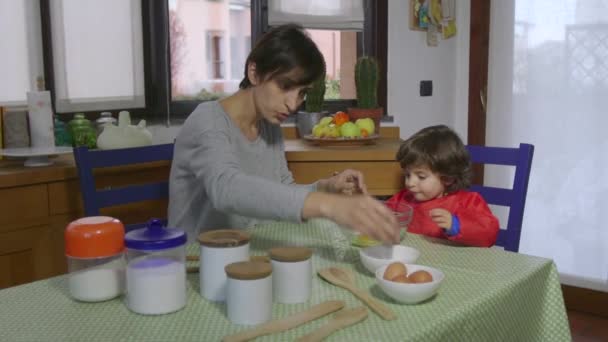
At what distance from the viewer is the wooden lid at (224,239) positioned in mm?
1044

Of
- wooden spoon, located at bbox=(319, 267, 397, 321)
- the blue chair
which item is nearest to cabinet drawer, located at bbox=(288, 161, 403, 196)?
the blue chair

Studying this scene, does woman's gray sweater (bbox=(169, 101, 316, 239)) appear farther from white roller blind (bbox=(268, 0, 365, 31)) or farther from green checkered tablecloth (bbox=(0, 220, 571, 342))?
white roller blind (bbox=(268, 0, 365, 31))

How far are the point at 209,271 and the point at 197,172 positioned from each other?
0.39m

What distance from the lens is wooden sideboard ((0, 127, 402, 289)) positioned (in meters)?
1.97

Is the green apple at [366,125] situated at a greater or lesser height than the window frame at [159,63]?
lesser

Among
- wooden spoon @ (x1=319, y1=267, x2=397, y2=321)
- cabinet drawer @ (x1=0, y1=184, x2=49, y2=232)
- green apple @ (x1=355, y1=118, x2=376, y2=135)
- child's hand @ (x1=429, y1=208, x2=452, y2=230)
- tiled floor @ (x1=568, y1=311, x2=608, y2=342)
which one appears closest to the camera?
wooden spoon @ (x1=319, y1=267, x2=397, y2=321)

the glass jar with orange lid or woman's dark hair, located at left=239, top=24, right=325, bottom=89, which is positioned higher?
woman's dark hair, located at left=239, top=24, right=325, bottom=89

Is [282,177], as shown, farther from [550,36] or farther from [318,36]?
[550,36]

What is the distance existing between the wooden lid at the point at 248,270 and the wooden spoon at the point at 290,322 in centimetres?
Answer: 7

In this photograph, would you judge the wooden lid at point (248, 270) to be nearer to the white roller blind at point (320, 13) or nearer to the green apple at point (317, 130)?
the green apple at point (317, 130)

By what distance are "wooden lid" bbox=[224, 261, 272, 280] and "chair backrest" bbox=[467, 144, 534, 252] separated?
904 millimetres

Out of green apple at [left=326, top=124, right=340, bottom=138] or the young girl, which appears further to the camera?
green apple at [left=326, top=124, right=340, bottom=138]

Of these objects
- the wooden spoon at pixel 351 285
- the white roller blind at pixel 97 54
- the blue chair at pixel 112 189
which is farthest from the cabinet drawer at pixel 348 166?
the wooden spoon at pixel 351 285

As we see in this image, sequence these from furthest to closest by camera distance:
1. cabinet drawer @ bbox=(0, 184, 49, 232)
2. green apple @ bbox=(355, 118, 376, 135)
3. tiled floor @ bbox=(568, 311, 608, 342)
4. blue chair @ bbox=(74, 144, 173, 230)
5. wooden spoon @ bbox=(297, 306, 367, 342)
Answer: tiled floor @ bbox=(568, 311, 608, 342)
green apple @ bbox=(355, 118, 376, 135)
cabinet drawer @ bbox=(0, 184, 49, 232)
blue chair @ bbox=(74, 144, 173, 230)
wooden spoon @ bbox=(297, 306, 367, 342)
